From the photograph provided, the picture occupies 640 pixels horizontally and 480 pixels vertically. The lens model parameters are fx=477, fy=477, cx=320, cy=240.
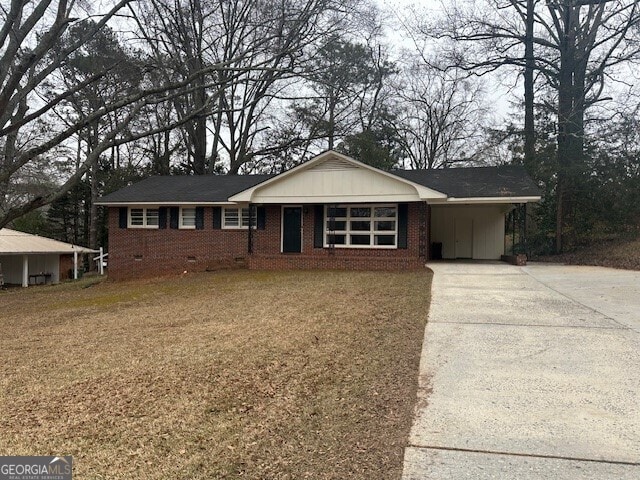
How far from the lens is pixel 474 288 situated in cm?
1064

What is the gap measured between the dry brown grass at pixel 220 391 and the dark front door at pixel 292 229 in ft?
30.1

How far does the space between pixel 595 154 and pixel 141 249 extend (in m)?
18.6

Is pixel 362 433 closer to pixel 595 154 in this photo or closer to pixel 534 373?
pixel 534 373

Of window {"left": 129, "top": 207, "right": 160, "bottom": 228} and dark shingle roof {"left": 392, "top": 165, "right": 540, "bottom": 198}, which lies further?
window {"left": 129, "top": 207, "right": 160, "bottom": 228}

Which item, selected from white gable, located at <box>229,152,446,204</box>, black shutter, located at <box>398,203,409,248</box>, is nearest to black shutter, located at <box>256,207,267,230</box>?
white gable, located at <box>229,152,446,204</box>

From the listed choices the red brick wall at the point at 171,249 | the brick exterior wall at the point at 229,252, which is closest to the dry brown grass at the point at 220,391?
the brick exterior wall at the point at 229,252

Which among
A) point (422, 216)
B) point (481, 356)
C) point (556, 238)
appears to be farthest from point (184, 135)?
point (481, 356)

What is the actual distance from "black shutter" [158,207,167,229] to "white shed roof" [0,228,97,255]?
429 inches

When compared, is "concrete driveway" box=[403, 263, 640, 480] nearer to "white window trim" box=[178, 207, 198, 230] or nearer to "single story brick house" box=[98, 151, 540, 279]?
"single story brick house" box=[98, 151, 540, 279]

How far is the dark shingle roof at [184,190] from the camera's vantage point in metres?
18.9

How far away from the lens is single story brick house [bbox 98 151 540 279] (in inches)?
632

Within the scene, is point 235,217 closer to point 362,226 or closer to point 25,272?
point 362,226

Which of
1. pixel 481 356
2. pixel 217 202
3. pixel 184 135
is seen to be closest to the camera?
pixel 481 356

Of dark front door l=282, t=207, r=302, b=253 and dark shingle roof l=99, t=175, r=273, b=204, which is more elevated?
dark shingle roof l=99, t=175, r=273, b=204
